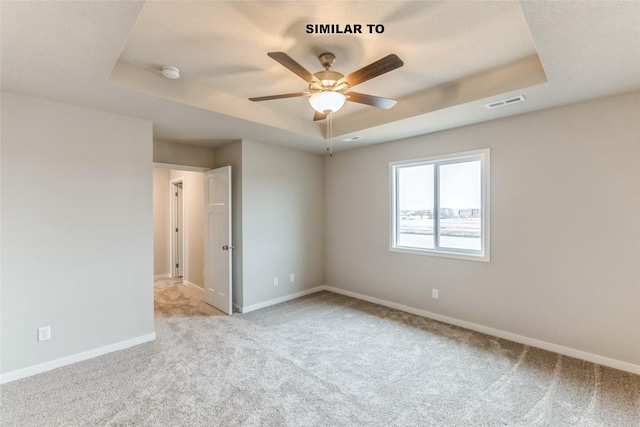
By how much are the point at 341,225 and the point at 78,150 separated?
11.9 ft

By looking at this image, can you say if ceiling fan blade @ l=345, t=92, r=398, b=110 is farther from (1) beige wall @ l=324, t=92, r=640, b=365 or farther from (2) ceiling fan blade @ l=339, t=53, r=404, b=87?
(1) beige wall @ l=324, t=92, r=640, b=365

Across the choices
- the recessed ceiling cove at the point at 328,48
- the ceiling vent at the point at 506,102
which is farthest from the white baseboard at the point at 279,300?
the ceiling vent at the point at 506,102

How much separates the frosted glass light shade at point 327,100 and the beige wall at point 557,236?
82.2 inches

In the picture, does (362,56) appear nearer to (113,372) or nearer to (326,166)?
(326,166)

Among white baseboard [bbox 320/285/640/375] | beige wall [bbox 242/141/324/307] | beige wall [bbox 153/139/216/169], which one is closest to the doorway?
beige wall [bbox 153/139/216/169]

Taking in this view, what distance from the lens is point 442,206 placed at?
3922 millimetres

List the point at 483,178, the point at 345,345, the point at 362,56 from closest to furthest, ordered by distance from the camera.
→ the point at 362,56, the point at 345,345, the point at 483,178

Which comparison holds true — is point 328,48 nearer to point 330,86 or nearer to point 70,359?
point 330,86

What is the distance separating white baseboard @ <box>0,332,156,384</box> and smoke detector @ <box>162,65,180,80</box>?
8.94 ft

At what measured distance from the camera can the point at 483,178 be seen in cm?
345

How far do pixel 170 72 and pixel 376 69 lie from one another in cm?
174

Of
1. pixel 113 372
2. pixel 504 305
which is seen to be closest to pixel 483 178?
pixel 504 305

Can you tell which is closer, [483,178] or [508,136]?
[508,136]

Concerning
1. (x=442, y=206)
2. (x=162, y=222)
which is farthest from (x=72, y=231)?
(x=442, y=206)
